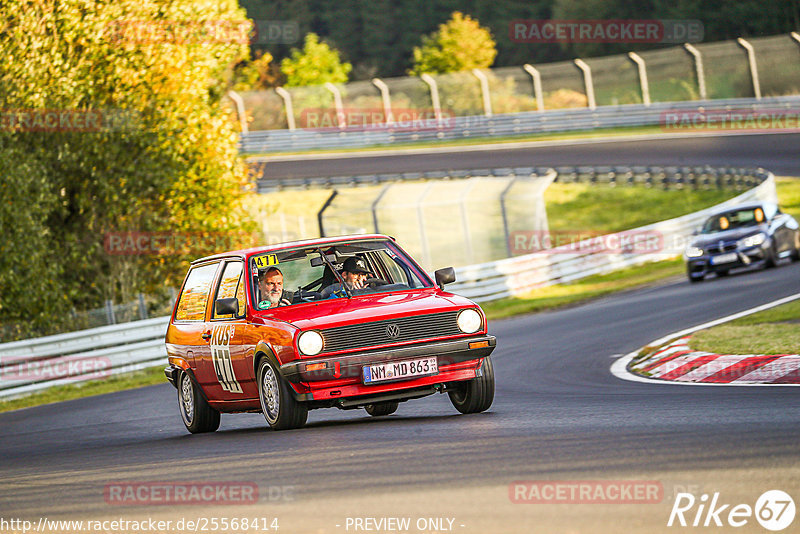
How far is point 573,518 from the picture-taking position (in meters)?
5.32

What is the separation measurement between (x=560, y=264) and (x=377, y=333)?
1853 cm

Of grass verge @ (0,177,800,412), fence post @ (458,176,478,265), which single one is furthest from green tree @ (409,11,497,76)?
fence post @ (458,176,478,265)

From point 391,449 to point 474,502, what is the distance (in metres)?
1.93

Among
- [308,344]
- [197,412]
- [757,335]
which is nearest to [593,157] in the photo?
[757,335]

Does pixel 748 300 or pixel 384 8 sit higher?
pixel 384 8

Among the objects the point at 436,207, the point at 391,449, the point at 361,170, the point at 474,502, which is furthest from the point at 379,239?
the point at 361,170

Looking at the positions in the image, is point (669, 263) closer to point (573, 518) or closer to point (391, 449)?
point (391, 449)

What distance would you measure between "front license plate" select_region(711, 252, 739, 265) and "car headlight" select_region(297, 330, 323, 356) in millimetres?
14677

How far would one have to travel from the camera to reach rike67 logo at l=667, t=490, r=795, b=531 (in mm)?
4994

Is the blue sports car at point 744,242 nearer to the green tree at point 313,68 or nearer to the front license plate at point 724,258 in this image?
the front license plate at point 724,258

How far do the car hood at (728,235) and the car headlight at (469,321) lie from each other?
13796 mm

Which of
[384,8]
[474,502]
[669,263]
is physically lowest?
[669,263]

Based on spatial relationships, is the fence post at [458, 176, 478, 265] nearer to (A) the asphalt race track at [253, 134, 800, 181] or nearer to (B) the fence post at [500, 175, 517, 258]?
(B) the fence post at [500, 175, 517, 258]

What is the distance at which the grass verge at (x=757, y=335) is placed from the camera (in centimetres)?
1182
